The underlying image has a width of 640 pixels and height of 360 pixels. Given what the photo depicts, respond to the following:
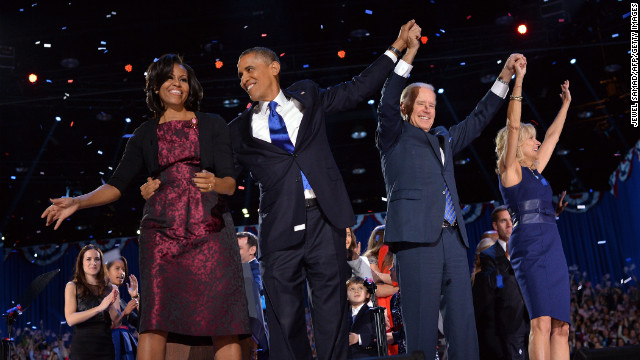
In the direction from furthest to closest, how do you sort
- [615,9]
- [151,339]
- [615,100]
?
1. [615,100]
2. [615,9]
3. [151,339]

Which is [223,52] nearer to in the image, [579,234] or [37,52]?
[37,52]

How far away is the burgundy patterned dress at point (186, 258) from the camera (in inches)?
98.8

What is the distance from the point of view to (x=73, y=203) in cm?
252

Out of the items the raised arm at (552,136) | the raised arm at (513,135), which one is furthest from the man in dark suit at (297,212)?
the raised arm at (552,136)

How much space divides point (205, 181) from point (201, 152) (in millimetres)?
270

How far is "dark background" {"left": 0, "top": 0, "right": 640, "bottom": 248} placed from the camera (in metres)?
8.23

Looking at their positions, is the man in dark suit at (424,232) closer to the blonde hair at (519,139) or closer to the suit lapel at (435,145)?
the suit lapel at (435,145)

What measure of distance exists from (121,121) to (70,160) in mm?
1855

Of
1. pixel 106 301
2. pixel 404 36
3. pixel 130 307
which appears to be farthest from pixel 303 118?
pixel 130 307

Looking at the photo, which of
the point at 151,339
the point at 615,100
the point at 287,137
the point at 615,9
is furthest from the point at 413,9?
the point at 151,339

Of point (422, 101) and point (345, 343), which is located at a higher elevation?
point (422, 101)

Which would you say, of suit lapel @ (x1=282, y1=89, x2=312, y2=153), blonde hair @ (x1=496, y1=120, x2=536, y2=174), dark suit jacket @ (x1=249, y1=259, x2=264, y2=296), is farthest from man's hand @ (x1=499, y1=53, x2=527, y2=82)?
dark suit jacket @ (x1=249, y1=259, x2=264, y2=296)

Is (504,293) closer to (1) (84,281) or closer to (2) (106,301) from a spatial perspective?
(2) (106,301)

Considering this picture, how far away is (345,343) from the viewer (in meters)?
2.61
